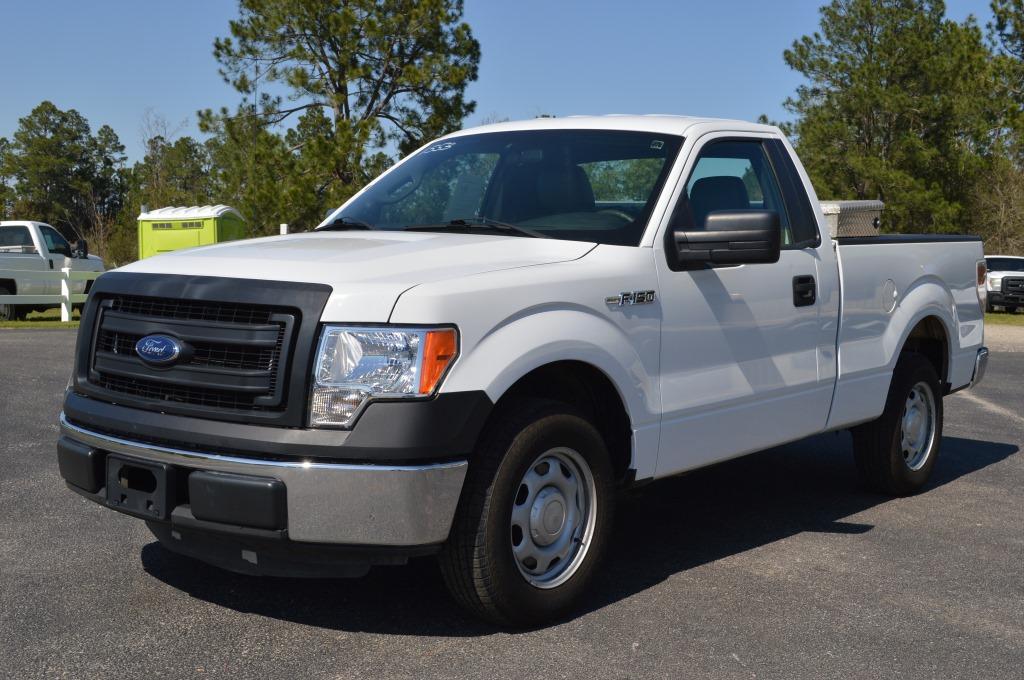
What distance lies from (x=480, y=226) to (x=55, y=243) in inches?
828

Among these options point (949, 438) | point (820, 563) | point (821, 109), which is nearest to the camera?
point (820, 563)

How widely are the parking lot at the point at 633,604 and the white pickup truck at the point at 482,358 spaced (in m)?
0.29

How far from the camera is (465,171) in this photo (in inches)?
227

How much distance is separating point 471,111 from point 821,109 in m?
17.7

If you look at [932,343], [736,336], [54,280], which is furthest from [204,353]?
[54,280]

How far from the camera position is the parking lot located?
4.01 meters

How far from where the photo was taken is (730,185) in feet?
Result: 18.2

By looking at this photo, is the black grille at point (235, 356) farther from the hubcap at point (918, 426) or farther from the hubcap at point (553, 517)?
the hubcap at point (918, 426)

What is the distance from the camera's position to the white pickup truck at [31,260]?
22.8 m

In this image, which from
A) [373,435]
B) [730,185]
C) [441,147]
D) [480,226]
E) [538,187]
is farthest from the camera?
[441,147]

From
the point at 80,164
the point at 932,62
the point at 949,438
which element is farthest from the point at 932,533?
the point at 80,164

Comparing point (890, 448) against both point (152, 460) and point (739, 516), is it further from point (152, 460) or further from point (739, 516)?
point (152, 460)

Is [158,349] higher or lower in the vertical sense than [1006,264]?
higher

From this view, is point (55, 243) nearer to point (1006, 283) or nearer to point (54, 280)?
point (54, 280)
